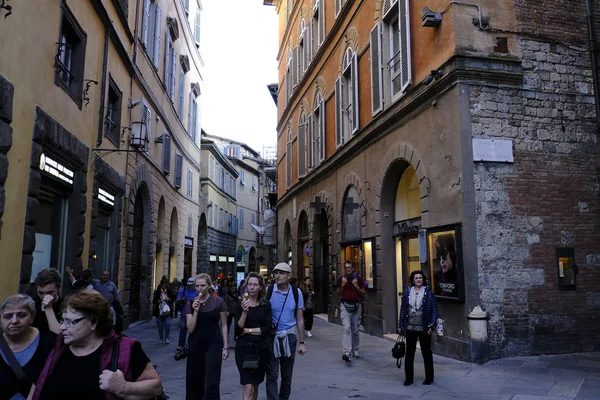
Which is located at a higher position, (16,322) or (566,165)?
(566,165)

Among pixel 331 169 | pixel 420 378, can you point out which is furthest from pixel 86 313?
pixel 331 169

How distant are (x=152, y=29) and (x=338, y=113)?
22.5 ft

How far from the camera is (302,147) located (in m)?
22.4

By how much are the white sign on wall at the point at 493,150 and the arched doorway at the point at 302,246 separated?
13147 mm

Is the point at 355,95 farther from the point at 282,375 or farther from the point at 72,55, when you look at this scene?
the point at 282,375

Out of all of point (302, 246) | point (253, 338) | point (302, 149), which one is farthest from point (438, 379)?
point (302, 149)

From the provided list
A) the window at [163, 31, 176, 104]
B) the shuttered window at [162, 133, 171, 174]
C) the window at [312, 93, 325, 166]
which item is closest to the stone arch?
the shuttered window at [162, 133, 171, 174]

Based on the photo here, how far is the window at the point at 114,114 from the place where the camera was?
13.0m

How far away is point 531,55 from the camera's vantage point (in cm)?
982

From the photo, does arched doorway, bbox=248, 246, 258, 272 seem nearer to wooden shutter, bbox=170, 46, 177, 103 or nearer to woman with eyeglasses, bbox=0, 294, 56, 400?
wooden shutter, bbox=170, 46, 177, 103

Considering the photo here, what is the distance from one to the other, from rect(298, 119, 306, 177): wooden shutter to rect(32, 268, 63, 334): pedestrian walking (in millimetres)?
17536

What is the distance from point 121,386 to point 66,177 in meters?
8.13

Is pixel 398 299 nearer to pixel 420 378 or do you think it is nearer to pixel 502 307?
pixel 502 307

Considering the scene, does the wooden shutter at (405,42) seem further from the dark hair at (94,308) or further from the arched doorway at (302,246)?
the arched doorway at (302,246)
